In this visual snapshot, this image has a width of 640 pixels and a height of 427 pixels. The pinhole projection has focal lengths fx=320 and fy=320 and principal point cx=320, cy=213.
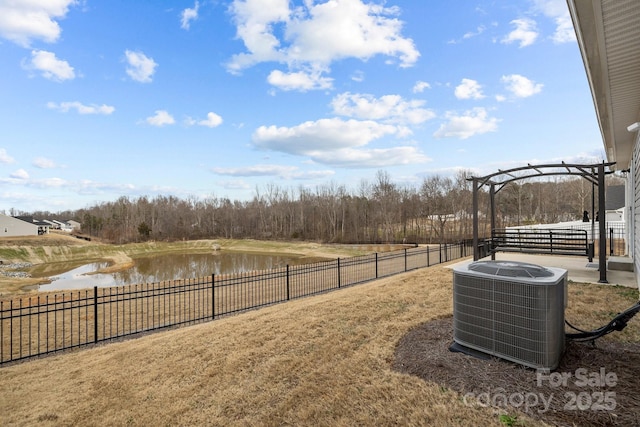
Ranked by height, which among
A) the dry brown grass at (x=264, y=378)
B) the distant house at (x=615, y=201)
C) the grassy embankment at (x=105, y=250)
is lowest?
the grassy embankment at (x=105, y=250)

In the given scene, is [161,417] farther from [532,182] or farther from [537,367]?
[532,182]

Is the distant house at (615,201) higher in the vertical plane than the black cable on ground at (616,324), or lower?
higher

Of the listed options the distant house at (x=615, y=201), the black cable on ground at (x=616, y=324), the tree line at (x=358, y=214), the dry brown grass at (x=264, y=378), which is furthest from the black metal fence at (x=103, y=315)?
the tree line at (x=358, y=214)

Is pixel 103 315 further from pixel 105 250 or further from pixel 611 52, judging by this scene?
pixel 105 250

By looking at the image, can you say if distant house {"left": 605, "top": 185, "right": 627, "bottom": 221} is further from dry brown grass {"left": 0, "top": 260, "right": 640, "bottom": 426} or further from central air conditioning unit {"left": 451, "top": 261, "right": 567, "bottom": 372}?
central air conditioning unit {"left": 451, "top": 261, "right": 567, "bottom": 372}

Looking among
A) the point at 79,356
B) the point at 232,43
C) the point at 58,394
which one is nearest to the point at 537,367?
the point at 58,394

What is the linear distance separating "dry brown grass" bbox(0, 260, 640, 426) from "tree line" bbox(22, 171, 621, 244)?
3199cm

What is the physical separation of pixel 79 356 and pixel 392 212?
3865 cm

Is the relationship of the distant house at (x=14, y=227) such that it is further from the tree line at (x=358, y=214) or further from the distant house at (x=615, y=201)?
the distant house at (x=615, y=201)

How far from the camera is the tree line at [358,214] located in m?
38.2

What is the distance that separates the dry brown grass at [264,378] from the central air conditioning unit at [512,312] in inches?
28.7

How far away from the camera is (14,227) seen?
143 feet

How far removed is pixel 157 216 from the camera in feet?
210

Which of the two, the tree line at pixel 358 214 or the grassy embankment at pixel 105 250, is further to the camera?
the tree line at pixel 358 214
